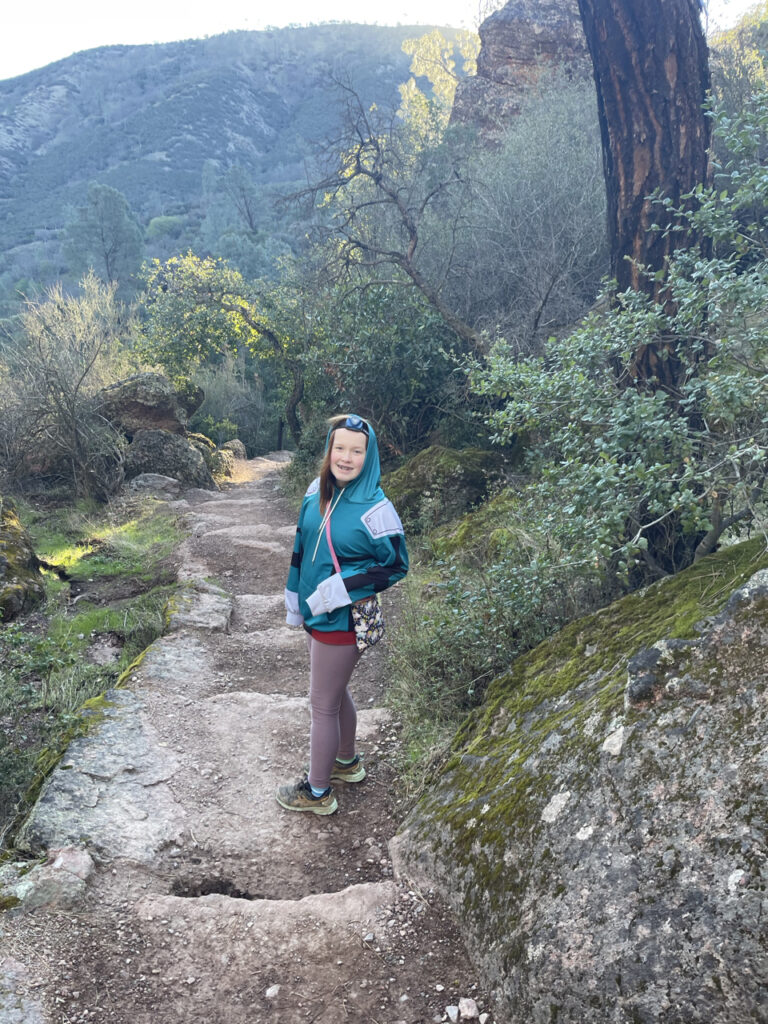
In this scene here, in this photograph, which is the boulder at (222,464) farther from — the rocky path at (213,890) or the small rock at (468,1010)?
the small rock at (468,1010)

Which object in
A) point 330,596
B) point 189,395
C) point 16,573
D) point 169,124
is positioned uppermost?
point 169,124

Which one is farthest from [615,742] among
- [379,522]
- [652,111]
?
[652,111]

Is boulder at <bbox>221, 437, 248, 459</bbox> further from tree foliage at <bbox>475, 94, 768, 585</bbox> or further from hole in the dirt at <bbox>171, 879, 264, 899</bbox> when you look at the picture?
hole in the dirt at <bbox>171, 879, 264, 899</bbox>

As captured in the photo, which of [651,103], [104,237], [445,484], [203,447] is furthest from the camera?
[104,237]

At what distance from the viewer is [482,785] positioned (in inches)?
104

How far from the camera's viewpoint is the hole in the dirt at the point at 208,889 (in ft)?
9.06

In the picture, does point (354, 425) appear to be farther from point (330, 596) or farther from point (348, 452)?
point (330, 596)

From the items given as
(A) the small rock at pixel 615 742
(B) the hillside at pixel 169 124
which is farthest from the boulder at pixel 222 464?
(B) the hillside at pixel 169 124

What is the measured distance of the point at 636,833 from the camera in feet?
6.19

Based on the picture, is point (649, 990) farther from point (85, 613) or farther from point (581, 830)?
point (85, 613)

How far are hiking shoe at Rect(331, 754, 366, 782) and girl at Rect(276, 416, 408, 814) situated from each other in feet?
1.43

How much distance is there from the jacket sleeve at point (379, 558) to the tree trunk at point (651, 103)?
2086 mm

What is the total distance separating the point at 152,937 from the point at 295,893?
606mm

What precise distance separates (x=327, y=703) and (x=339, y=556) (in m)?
0.71
